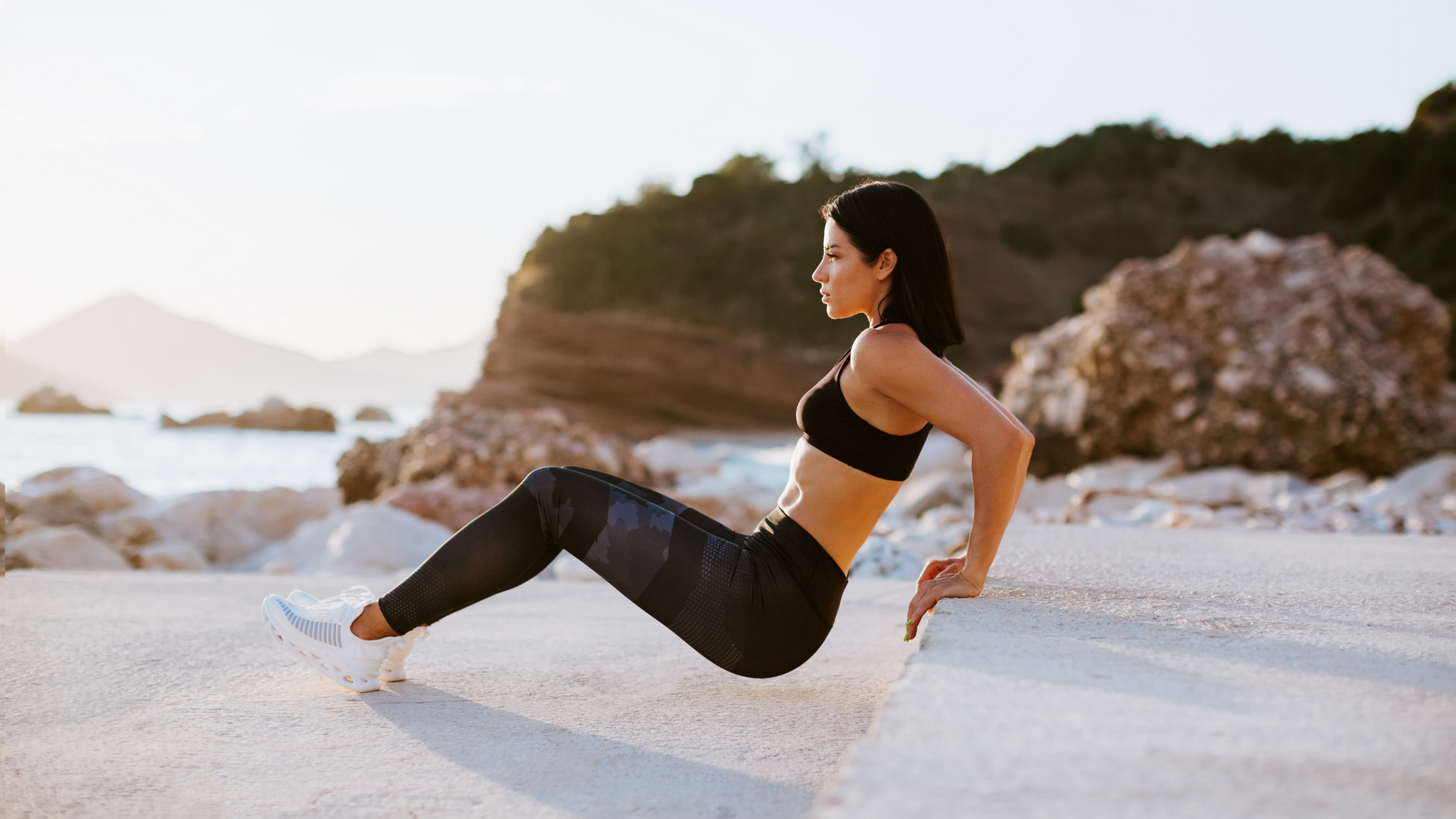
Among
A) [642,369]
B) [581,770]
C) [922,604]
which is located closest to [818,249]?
[642,369]

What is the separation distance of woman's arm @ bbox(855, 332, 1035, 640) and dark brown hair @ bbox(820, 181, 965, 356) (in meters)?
0.11

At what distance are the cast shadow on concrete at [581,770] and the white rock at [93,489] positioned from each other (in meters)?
5.54

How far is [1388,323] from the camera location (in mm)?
7727

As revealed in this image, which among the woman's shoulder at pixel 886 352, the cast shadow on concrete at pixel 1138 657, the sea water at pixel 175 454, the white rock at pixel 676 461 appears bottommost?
the sea water at pixel 175 454

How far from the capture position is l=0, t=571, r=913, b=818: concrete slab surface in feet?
4.65

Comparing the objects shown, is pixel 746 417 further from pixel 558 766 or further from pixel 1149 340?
pixel 558 766

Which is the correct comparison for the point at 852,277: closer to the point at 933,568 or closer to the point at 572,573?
the point at 933,568

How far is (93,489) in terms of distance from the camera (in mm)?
6449

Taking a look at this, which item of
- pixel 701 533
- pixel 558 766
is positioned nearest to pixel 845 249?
pixel 701 533

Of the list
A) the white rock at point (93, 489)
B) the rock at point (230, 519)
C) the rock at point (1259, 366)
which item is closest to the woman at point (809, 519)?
the rock at point (230, 519)

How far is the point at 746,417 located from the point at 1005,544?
2184cm

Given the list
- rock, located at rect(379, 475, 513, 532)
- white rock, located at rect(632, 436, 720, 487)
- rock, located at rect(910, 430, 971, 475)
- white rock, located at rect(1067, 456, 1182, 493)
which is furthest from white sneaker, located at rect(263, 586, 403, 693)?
white rock, located at rect(632, 436, 720, 487)

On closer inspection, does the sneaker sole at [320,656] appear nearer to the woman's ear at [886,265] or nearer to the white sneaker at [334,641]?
the white sneaker at [334,641]

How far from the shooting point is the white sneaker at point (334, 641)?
6.19 ft
